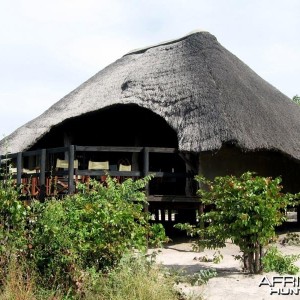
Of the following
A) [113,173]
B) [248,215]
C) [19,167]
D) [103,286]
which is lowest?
[103,286]

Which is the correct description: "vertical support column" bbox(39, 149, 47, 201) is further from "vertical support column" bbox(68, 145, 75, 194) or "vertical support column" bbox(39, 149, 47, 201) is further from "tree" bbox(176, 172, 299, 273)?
"tree" bbox(176, 172, 299, 273)

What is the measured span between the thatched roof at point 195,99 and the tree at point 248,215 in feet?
10.4

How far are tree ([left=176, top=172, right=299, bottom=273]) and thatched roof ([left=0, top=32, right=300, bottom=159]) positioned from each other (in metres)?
3.17

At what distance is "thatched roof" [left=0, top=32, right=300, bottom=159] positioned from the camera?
1062 centimetres

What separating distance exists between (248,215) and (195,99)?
4876 mm

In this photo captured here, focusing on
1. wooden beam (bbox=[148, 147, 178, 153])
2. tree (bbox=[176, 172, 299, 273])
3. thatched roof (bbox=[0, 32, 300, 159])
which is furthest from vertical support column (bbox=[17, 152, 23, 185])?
tree (bbox=[176, 172, 299, 273])

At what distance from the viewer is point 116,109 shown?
1355 cm

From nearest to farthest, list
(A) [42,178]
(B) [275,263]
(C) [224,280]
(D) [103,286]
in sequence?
(D) [103,286], (C) [224,280], (B) [275,263], (A) [42,178]

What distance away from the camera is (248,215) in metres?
6.67

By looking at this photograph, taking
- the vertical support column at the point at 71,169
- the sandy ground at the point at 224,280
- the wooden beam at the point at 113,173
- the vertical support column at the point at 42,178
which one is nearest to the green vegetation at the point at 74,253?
the sandy ground at the point at 224,280

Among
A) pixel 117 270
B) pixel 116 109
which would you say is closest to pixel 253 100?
pixel 116 109

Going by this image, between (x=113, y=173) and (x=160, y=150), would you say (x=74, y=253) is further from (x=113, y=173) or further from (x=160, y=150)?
(x=160, y=150)

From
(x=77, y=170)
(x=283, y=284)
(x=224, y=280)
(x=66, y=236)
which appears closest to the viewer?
(x=66, y=236)

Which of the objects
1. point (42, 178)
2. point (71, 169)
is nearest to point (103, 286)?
point (71, 169)
